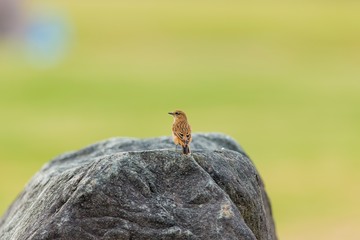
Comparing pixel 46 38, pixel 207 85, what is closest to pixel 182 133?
pixel 207 85

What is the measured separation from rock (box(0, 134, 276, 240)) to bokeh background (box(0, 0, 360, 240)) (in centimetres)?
1414

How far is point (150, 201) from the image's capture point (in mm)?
7688

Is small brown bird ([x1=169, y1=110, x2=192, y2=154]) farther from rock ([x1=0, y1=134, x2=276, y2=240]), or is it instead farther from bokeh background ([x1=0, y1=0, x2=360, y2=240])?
bokeh background ([x1=0, y1=0, x2=360, y2=240])

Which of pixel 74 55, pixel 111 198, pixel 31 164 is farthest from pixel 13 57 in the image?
pixel 111 198

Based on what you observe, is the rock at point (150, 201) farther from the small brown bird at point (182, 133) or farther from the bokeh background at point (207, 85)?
the bokeh background at point (207, 85)

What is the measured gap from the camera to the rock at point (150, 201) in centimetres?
757

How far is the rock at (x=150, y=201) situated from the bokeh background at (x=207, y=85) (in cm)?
1414

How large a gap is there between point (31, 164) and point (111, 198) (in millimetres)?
25510

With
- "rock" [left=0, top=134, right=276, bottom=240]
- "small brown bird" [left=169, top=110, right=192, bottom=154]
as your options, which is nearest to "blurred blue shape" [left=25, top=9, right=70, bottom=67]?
"small brown bird" [left=169, top=110, right=192, bottom=154]

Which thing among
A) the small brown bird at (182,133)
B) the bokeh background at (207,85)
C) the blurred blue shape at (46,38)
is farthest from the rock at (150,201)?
the blurred blue shape at (46,38)

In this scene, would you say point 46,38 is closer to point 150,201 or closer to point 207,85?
point 207,85

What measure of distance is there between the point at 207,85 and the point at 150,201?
137ft

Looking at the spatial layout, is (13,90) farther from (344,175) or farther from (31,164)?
(344,175)

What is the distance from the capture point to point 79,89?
1873 inches
